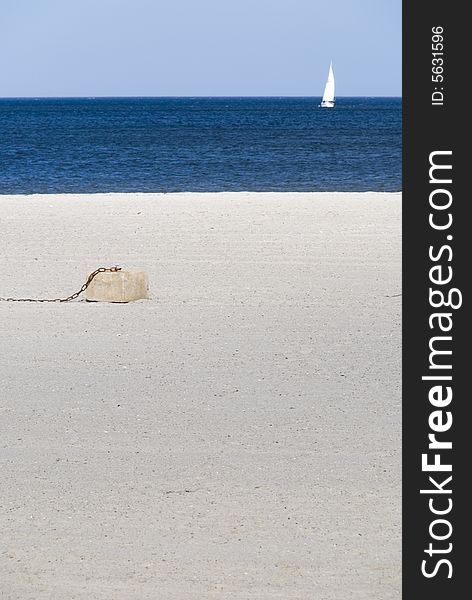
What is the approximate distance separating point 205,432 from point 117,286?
12.1 ft

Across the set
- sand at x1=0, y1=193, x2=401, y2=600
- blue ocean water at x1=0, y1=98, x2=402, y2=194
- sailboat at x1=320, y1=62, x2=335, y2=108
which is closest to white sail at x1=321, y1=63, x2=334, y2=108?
sailboat at x1=320, y1=62, x2=335, y2=108

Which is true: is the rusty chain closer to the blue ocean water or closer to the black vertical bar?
the black vertical bar

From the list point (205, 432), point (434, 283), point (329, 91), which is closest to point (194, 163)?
point (205, 432)

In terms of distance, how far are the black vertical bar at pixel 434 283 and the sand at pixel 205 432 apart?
1417 millimetres

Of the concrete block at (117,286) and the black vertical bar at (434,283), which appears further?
the concrete block at (117,286)

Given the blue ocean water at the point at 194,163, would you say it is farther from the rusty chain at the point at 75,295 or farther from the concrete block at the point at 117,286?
the concrete block at the point at 117,286

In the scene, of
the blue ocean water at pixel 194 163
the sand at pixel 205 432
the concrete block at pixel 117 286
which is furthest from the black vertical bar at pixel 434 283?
the blue ocean water at pixel 194 163

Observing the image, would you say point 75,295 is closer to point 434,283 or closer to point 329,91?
point 434,283

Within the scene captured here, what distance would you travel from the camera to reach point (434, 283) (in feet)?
7.28

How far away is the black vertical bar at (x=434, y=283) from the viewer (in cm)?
216

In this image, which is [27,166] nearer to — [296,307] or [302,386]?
[296,307]

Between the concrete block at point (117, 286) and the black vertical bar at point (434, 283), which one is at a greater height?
the concrete block at point (117, 286)

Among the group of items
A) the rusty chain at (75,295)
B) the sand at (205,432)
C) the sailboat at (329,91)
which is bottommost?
the sand at (205,432)

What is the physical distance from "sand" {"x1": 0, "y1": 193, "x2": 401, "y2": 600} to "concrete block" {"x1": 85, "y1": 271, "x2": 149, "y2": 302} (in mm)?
168
